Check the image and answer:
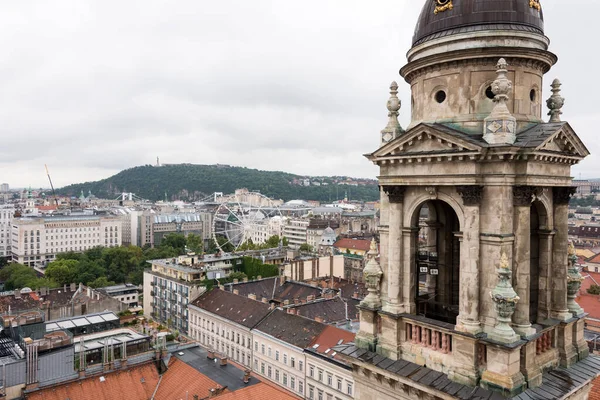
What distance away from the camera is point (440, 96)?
15.4 meters

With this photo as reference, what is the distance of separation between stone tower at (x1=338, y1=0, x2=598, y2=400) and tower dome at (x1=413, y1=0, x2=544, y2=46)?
4 centimetres

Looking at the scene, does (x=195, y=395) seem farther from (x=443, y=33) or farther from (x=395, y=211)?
(x=443, y=33)

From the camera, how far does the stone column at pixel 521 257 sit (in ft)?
44.3

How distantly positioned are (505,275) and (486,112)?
511 centimetres

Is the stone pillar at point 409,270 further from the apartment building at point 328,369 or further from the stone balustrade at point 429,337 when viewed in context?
the apartment building at point 328,369

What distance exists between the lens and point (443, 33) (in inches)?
585

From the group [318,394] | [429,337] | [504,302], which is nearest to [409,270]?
[429,337]

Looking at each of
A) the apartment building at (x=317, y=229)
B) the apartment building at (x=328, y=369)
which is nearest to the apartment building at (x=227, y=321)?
the apartment building at (x=328, y=369)

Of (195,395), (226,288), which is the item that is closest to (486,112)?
(195,395)

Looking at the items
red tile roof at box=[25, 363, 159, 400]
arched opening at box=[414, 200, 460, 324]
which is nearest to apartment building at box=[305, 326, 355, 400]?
red tile roof at box=[25, 363, 159, 400]

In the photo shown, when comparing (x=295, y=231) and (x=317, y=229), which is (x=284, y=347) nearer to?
(x=317, y=229)

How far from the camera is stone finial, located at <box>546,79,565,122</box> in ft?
52.5

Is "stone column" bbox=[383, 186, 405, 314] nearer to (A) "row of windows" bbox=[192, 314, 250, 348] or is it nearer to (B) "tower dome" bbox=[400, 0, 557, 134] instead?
(B) "tower dome" bbox=[400, 0, 557, 134]

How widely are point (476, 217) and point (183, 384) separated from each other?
3309cm
